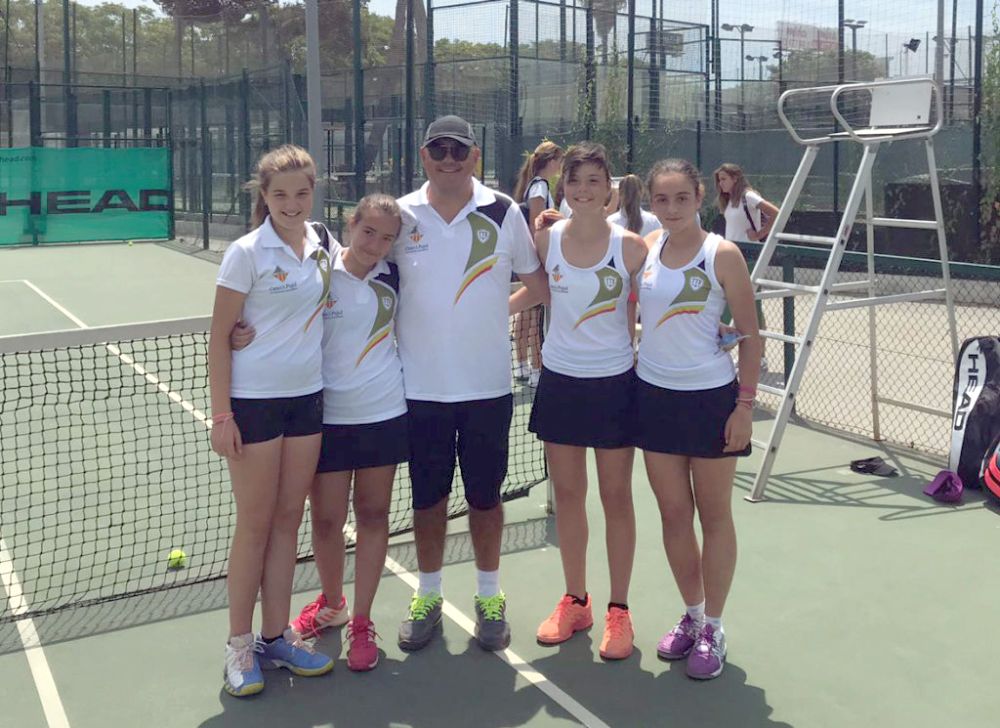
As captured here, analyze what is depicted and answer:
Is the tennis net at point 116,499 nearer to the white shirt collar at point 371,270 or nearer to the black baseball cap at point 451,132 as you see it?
the white shirt collar at point 371,270

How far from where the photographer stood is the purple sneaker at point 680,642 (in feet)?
13.6

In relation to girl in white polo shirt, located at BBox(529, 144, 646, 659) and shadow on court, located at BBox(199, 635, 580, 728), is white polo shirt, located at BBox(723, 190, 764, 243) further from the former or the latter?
shadow on court, located at BBox(199, 635, 580, 728)

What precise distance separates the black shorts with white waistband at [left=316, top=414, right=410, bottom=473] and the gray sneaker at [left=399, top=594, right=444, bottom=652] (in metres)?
0.63

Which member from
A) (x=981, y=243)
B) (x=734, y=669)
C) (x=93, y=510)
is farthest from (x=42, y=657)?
(x=981, y=243)

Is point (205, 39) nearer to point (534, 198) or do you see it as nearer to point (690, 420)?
point (534, 198)

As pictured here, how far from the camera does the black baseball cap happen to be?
13.0 feet

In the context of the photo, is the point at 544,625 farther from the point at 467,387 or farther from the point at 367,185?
the point at 367,185

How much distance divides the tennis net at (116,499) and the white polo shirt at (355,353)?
75 cm

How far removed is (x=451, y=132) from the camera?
3.96 metres

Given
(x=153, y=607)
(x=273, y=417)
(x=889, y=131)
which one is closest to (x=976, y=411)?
(x=889, y=131)

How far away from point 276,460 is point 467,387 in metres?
0.69

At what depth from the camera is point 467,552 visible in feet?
17.4

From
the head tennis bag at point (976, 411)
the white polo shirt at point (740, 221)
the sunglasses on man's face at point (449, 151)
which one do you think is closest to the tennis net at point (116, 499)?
the sunglasses on man's face at point (449, 151)

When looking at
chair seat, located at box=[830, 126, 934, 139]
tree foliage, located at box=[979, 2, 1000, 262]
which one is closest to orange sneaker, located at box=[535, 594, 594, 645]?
chair seat, located at box=[830, 126, 934, 139]
